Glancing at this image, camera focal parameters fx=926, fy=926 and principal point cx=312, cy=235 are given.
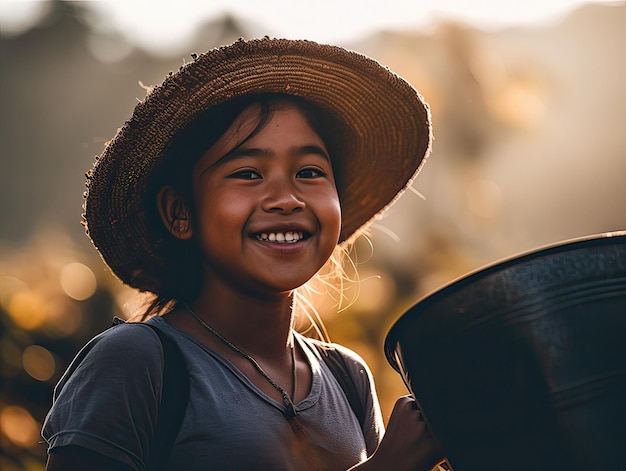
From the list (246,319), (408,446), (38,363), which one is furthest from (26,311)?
→ (408,446)

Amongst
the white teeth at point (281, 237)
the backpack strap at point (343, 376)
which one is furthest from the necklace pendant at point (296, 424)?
the white teeth at point (281, 237)

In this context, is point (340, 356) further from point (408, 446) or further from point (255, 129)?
point (255, 129)

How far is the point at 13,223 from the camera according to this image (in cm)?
2288

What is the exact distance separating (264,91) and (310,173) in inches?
9.5

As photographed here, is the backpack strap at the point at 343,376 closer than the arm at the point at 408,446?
No

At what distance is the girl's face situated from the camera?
2.25m

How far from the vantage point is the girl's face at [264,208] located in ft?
7.39

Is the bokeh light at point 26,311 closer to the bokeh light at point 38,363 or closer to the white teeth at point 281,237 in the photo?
the bokeh light at point 38,363

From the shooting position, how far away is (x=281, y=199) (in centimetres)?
225

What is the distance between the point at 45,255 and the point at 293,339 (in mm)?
3056

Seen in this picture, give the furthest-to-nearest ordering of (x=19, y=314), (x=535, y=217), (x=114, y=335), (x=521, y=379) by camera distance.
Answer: (x=535, y=217), (x=19, y=314), (x=114, y=335), (x=521, y=379)

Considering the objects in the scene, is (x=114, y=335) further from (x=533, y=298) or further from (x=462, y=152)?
(x=462, y=152)

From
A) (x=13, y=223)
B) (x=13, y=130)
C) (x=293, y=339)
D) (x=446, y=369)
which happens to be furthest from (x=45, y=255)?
(x=13, y=130)

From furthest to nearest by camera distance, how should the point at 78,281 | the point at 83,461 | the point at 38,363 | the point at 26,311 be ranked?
the point at 78,281
the point at 26,311
the point at 38,363
the point at 83,461
